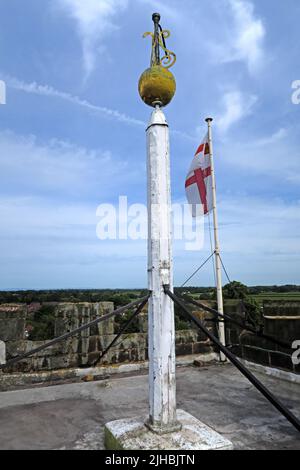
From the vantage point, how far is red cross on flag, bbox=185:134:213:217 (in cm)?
679

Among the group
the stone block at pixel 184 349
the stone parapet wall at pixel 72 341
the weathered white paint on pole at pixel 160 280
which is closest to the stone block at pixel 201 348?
the stone block at pixel 184 349

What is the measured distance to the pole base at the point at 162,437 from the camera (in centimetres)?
236

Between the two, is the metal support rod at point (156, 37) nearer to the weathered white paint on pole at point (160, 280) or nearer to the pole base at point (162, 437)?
the weathered white paint on pole at point (160, 280)

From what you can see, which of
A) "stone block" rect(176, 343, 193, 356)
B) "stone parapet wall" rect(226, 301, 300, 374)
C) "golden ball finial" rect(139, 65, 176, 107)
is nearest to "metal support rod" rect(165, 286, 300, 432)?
"golden ball finial" rect(139, 65, 176, 107)

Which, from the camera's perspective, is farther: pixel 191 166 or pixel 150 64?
pixel 191 166

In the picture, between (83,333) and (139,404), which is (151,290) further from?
(83,333)

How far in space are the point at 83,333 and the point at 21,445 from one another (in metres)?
2.46

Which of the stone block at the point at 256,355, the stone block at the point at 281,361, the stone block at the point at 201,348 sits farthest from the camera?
the stone block at the point at 201,348

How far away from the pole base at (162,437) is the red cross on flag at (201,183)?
15.2 feet

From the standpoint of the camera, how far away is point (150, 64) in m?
3.01

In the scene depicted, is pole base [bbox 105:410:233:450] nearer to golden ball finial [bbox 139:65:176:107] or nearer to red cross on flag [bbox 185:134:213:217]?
golden ball finial [bbox 139:65:176:107]

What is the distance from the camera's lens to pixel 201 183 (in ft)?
23.0

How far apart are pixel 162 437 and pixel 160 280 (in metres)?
1.14
